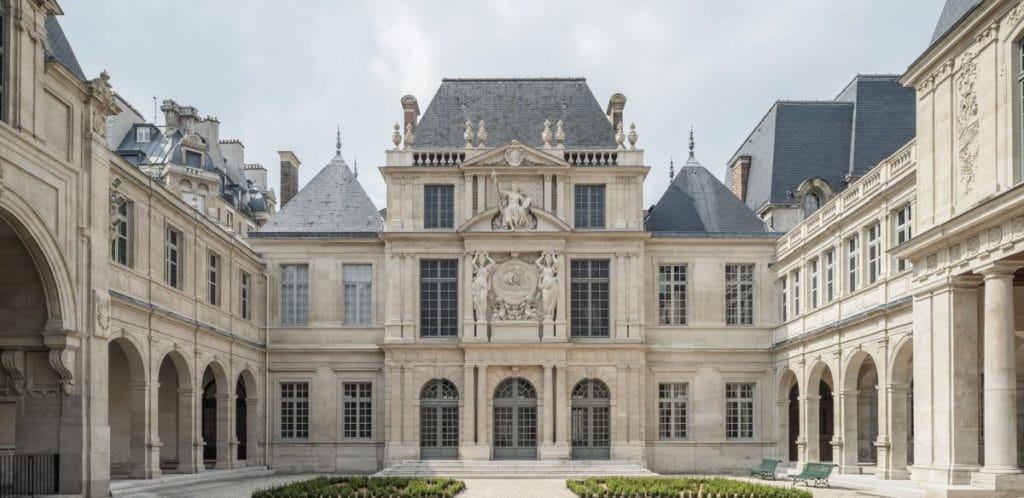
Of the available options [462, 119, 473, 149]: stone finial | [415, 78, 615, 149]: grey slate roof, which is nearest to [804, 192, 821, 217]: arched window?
[415, 78, 615, 149]: grey slate roof

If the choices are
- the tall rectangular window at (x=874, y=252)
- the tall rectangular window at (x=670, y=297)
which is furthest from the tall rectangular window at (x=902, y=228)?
the tall rectangular window at (x=670, y=297)

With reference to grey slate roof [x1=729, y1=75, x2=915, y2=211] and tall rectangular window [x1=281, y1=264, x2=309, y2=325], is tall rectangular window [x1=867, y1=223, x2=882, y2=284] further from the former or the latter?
tall rectangular window [x1=281, y1=264, x2=309, y2=325]

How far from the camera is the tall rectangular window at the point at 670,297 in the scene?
37375 mm

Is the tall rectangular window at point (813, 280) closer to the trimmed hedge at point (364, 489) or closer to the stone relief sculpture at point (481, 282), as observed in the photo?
the stone relief sculpture at point (481, 282)

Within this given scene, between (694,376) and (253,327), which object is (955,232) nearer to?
(694,376)

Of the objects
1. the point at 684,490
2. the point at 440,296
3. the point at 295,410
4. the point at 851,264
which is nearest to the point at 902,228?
the point at 851,264

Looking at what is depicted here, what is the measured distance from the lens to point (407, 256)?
3672cm

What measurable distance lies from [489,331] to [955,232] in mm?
18885

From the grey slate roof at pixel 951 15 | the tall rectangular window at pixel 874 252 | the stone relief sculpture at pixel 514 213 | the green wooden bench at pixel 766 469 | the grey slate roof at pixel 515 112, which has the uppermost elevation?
the grey slate roof at pixel 515 112

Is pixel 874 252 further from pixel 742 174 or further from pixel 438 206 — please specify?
pixel 742 174

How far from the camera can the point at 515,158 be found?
36656 millimetres

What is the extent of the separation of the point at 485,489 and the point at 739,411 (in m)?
12.2

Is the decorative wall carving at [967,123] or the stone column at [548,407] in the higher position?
the decorative wall carving at [967,123]

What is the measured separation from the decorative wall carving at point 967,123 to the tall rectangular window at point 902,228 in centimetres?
521
